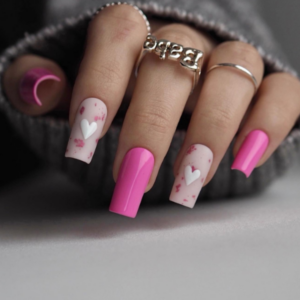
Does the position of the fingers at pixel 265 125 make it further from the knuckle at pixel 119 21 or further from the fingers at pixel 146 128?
the knuckle at pixel 119 21

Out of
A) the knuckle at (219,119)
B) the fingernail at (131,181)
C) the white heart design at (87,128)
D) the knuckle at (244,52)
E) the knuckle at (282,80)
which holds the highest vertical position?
the knuckle at (244,52)

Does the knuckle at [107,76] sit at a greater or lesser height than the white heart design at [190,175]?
greater

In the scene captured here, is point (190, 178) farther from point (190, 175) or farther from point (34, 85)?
point (34, 85)

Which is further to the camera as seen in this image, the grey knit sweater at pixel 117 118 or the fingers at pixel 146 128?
the grey knit sweater at pixel 117 118

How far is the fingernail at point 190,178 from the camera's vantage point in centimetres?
49

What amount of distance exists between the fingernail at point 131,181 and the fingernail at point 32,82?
186 millimetres

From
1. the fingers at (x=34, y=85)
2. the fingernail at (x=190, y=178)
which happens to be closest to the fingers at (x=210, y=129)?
the fingernail at (x=190, y=178)

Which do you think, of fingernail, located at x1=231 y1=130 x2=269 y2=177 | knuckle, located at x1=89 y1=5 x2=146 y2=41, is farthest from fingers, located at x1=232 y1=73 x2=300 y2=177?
knuckle, located at x1=89 y1=5 x2=146 y2=41

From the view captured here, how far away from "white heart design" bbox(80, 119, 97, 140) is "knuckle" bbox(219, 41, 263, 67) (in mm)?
244

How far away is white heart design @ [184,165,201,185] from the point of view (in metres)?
0.49

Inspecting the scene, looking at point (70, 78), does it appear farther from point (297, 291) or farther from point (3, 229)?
point (297, 291)

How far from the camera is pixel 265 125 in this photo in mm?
549

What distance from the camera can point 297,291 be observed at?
0.36 meters

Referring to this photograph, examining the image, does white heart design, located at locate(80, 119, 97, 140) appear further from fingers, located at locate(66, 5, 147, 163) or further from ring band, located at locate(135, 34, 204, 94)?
ring band, located at locate(135, 34, 204, 94)
